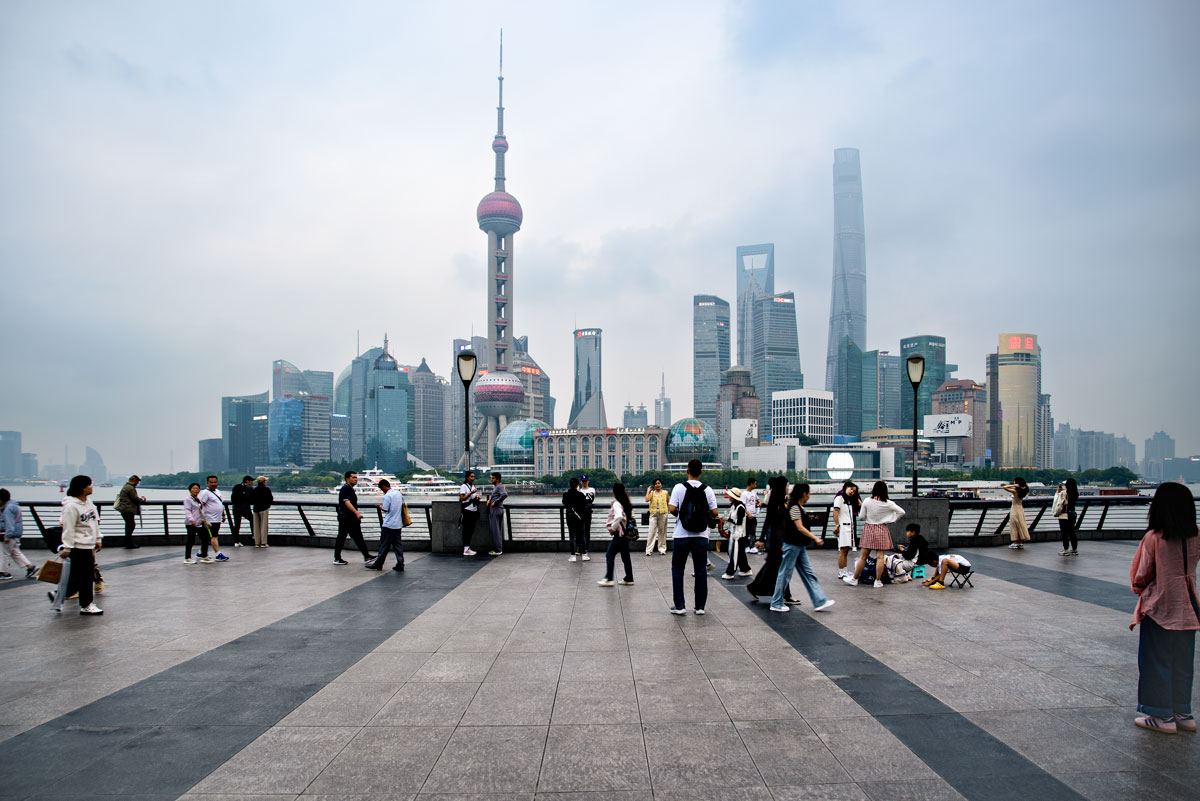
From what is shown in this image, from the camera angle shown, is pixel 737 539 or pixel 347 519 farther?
pixel 347 519

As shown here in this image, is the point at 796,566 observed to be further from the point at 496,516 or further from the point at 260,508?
the point at 260,508

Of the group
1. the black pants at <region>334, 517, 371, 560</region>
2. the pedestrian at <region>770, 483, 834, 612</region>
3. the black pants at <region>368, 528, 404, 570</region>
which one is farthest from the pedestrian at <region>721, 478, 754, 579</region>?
the black pants at <region>334, 517, 371, 560</region>

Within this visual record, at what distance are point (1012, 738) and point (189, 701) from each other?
21.7ft

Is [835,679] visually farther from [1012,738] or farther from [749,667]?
[1012,738]

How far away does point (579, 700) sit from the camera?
230 inches

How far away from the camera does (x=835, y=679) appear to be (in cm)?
639

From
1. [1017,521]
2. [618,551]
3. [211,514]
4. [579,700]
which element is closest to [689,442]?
[1017,521]

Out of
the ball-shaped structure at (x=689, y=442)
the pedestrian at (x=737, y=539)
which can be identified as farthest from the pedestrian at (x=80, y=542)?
the ball-shaped structure at (x=689, y=442)

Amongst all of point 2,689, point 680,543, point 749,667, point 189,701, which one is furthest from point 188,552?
point 749,667

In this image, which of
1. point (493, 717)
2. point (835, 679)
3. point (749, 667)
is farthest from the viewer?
point (749, 667)

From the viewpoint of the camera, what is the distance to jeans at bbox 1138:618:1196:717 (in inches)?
198

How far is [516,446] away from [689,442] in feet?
142

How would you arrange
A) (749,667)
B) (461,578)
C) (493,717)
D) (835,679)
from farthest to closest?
(461,578), (749,667), (835,679), (493,717)

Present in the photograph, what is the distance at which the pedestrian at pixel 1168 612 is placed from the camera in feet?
16.6
